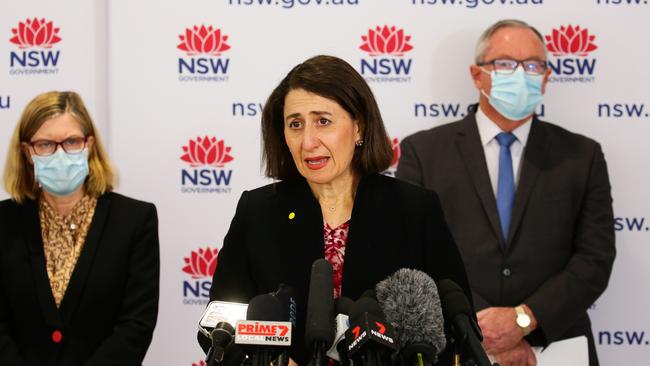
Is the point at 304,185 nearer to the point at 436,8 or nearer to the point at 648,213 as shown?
the point at 436,8

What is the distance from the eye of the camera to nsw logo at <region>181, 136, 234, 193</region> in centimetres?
447

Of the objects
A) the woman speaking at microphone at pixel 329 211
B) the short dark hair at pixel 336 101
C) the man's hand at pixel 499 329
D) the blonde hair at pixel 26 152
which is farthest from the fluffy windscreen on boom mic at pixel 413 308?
the blonde hair at pixel 26 152

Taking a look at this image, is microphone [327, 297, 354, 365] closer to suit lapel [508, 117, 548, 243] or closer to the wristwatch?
the wristwatch

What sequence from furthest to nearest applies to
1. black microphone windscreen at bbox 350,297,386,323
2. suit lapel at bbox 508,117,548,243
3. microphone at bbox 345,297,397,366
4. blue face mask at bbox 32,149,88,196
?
suit lapel at bbox 508,117,548,243 < blue face mask at bbox 32,149,88,196 < black microphone windscreen at bbox 350,297,386,323 < microphone at bbox 345,297,397,366

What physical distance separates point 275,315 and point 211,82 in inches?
119

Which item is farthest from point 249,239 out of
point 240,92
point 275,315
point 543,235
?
point 240,92

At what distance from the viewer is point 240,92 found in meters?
4.46

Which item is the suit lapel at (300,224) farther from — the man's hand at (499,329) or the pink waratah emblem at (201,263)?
the pink waratah emblem at (201,263)

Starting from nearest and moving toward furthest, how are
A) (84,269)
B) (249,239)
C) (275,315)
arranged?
(275,315)
(249,239)
(84,269)

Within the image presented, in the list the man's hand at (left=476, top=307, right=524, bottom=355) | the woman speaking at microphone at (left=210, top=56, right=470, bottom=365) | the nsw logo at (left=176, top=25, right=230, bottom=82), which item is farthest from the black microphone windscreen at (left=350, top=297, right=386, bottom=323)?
the nsw logo at (left=176, top=25, right=230, bottom=82)

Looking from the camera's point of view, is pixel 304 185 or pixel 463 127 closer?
pixel 304 185

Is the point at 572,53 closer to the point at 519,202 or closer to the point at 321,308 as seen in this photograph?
the point at 519,202

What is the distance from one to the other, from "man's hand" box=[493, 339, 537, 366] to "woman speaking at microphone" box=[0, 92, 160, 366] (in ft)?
5.07

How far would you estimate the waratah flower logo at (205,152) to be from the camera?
447 centimetres
